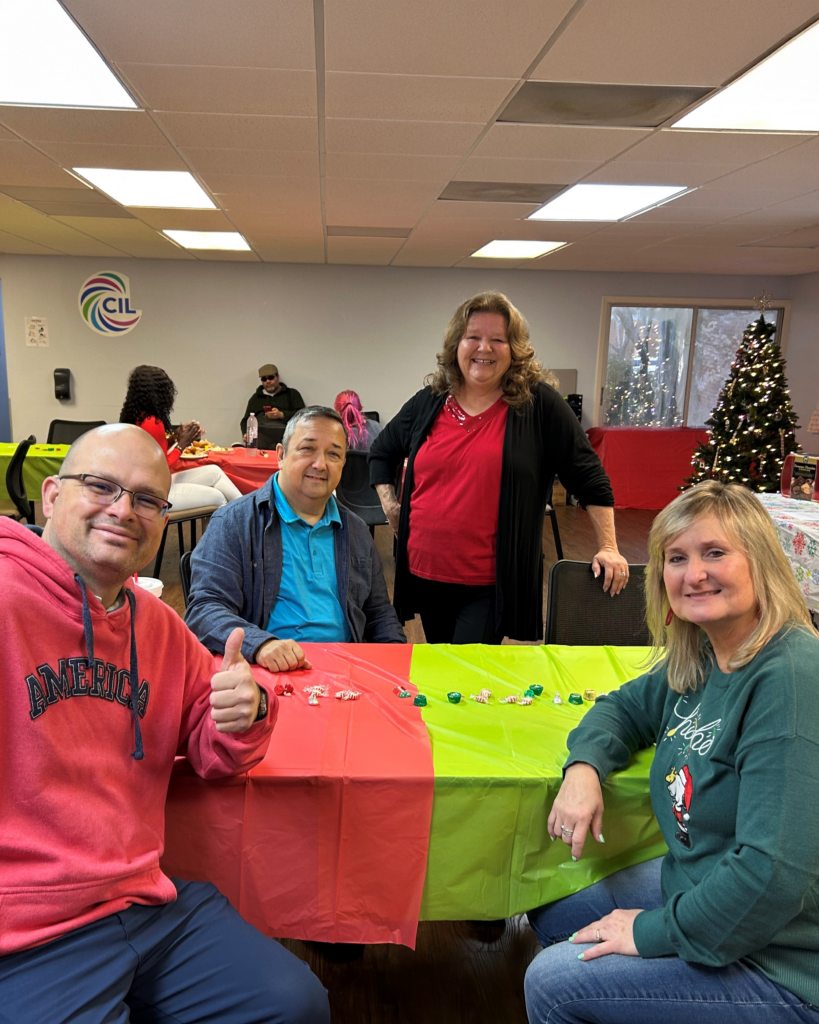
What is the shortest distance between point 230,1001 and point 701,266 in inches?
356

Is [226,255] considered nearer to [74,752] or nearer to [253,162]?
[253,162]

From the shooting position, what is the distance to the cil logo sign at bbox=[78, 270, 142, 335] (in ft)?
29.1

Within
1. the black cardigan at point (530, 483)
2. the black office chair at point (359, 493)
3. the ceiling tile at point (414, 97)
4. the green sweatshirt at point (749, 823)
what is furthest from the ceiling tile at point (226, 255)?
the green sweatshirt at point (749, 823)

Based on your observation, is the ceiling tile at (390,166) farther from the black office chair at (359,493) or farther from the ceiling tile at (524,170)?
the black office chair at (359,493)

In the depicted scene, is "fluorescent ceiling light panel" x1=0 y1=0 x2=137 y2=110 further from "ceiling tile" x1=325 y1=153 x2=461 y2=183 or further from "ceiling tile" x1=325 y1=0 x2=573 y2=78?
"ceiling tile" x1=325 y1=153 x2=461 y2=183

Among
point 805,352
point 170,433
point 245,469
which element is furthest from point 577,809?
point 805,352

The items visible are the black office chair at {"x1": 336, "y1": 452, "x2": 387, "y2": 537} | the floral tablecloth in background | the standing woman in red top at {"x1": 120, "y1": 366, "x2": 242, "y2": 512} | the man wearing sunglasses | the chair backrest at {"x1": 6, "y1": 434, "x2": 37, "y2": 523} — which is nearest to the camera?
the floral tablecloth in background

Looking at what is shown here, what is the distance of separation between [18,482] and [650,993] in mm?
5087

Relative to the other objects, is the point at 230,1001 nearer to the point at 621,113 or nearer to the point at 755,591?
the point at 755,591

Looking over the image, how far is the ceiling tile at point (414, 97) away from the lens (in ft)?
9.79

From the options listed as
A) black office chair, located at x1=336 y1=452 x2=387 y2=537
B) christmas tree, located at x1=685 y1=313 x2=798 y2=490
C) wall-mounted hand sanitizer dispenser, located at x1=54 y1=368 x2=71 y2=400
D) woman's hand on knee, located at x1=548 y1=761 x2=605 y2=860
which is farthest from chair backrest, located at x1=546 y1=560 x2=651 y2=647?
wall-mounted hand sanitizer dispenser, located at x1=54 y1=368 x2=71 y2=400

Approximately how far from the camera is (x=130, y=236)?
7.23m

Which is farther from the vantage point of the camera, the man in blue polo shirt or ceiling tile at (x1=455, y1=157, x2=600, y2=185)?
ceiling tile at (x1=455, y1=157, x2=600, y2=185)

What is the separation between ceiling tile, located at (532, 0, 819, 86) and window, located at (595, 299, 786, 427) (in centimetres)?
670
